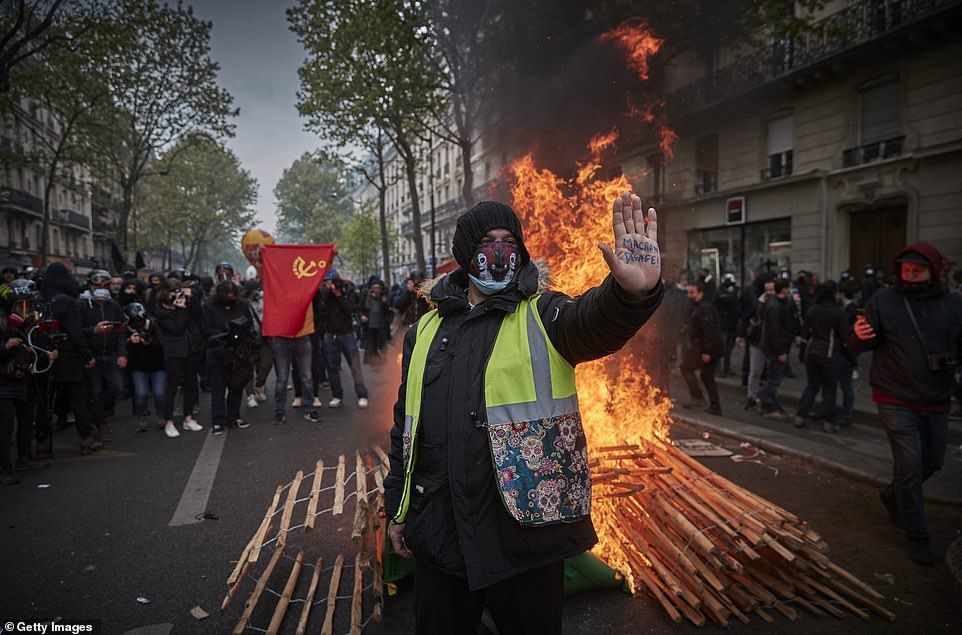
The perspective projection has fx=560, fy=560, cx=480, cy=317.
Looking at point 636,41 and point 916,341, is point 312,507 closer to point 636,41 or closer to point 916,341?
point 916,341

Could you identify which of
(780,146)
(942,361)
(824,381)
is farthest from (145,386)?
(780,146)

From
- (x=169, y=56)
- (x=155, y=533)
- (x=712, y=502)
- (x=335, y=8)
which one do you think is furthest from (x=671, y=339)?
(x=169, y=56)

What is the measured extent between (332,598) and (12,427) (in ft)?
14.9

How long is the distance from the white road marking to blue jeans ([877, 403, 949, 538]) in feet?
17.1

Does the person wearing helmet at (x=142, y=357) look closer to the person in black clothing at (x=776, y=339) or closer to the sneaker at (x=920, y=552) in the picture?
the sneaker at (x=920, y=552)

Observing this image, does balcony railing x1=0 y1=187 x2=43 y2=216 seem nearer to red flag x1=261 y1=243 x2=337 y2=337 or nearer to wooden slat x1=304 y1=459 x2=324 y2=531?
red flag x1=261 y1=243 x2=337 y2=337

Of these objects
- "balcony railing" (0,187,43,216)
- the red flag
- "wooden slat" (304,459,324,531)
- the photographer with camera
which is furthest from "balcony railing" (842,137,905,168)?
"balcony railing" (0,187,43,216)

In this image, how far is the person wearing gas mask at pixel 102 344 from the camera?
6.77 metres


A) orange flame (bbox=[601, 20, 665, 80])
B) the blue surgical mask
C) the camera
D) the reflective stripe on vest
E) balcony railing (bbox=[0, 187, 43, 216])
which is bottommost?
the camera

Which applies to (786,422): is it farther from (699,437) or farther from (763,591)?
(763,591)

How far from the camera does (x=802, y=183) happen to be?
1681 cm

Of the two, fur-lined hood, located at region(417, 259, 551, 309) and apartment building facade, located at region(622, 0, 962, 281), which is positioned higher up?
apartment building facade, located at region(622, 0, 962, 281)

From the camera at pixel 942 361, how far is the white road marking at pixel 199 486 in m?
5.54

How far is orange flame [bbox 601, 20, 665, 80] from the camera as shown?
274 inches
